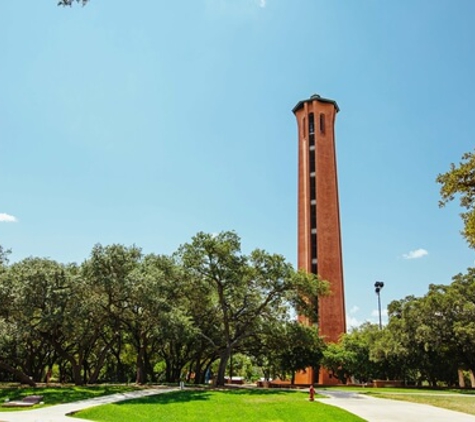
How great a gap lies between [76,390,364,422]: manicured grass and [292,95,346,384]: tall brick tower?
28.7 meters

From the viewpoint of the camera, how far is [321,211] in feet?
182

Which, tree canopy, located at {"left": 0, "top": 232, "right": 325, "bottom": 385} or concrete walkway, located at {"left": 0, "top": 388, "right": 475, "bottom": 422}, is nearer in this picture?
concrete walkway, located at {"left": 0, "top": 388, "right": 475, "bottom": 422}

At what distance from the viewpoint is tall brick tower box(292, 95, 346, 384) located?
51906 mm

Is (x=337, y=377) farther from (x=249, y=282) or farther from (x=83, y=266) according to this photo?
(x=83, y=266)

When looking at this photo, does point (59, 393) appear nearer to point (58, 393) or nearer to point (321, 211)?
point (58, 393)

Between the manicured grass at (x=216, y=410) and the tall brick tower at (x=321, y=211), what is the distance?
28.7 m

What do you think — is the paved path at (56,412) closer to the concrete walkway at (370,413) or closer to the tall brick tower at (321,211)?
the concrete walkway at (370,413)

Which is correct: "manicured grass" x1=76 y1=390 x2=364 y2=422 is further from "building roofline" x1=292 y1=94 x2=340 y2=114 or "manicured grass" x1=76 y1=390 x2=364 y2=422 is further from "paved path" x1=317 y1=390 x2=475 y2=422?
"building roofline" x1=292 y1=94 x2=340 y2=114

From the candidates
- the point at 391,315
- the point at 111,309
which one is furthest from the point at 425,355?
the point at 111,309

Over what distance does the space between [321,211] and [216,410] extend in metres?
38.8

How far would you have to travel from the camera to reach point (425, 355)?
36.8 meters

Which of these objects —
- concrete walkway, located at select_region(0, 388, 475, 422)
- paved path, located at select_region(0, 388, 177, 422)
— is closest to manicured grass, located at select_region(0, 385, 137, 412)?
paved path, located at select_region(0, 388, 177, 422)

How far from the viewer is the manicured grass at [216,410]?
1736 centimetres

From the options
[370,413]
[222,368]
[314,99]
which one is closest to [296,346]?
[222,368]
